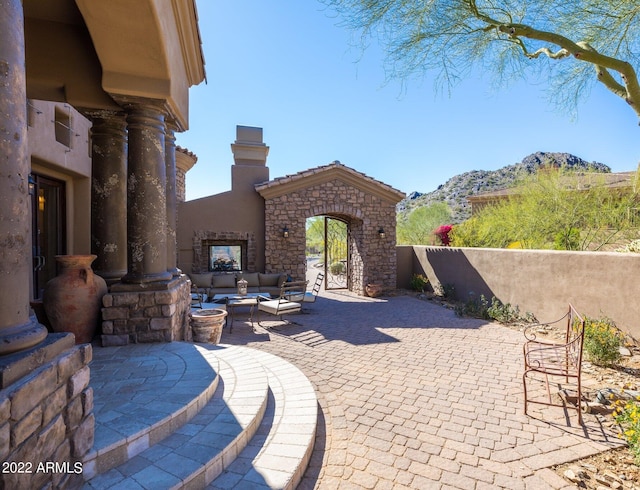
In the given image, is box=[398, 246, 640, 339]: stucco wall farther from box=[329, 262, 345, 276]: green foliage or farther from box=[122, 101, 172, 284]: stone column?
box=[122, 101, 172, 284]: stone column

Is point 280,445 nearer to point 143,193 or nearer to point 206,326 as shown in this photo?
point 206,326

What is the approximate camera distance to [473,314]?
8266 millimetres

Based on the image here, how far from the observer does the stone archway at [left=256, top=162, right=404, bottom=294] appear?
10711mm

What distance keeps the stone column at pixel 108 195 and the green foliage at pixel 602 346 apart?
6985mm

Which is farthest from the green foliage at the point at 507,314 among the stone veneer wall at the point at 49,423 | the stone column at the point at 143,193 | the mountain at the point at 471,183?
the mountain at the point at 471,183

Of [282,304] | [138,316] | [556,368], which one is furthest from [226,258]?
[556,368]

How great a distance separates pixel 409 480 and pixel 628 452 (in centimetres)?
215

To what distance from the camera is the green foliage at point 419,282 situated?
11.7 meters

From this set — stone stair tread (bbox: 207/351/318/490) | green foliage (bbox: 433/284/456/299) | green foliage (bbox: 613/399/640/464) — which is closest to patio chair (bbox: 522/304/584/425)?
green foliage (bbox: 613/399/640/464)

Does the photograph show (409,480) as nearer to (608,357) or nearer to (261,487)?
(261,487)

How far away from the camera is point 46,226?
6605 mm

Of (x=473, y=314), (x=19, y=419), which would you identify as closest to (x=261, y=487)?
(x=19, y=419)

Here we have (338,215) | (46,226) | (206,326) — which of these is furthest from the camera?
(338,215)

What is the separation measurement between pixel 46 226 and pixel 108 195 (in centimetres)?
344
